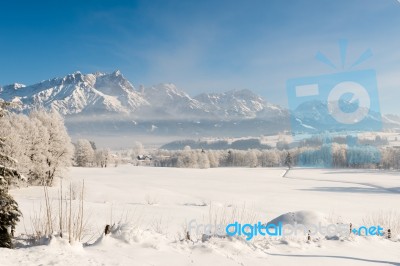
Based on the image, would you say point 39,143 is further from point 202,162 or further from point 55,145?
point 202,162

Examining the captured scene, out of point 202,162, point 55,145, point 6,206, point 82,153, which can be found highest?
point 82,153

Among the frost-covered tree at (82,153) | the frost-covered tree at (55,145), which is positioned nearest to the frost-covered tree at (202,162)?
the frost-covered tree at (82,153)

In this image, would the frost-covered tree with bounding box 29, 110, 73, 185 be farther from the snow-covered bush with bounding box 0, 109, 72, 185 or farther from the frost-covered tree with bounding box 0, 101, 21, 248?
the frost-covered tree with bounding box 0, 101, 21, 248

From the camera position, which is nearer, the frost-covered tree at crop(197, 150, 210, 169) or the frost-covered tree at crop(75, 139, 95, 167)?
the frost-covered tree at crop(75, 139, 95, 167)

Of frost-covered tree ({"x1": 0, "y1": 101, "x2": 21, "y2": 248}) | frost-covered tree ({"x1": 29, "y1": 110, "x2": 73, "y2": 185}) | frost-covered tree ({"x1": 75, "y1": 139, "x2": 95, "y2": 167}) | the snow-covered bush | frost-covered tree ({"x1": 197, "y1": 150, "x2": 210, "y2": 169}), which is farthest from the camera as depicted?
frost-covered tree ({"x1": 197, "y1": 150, "x2": 210, "y2": 169})

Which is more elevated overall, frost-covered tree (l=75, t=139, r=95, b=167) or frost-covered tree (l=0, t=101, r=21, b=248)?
frost-covered tree (l=75, t=139, r=95, b=167)

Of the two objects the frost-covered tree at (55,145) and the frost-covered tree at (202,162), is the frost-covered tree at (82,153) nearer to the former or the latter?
the frost-covered tree at (202,162)

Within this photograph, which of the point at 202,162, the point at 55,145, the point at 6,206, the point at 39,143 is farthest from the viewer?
the point at 202,162

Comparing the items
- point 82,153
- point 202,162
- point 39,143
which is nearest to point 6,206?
point 39,143

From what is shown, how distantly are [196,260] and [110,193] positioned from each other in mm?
32703

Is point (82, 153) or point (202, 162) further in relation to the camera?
point (202, 162)

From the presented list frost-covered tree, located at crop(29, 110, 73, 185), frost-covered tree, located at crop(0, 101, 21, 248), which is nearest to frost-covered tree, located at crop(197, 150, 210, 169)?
frost-covered tree, located at crop(29, 110, 73, 185)

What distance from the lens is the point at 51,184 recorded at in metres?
41.7

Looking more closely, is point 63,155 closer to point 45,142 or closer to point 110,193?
point 45,142
